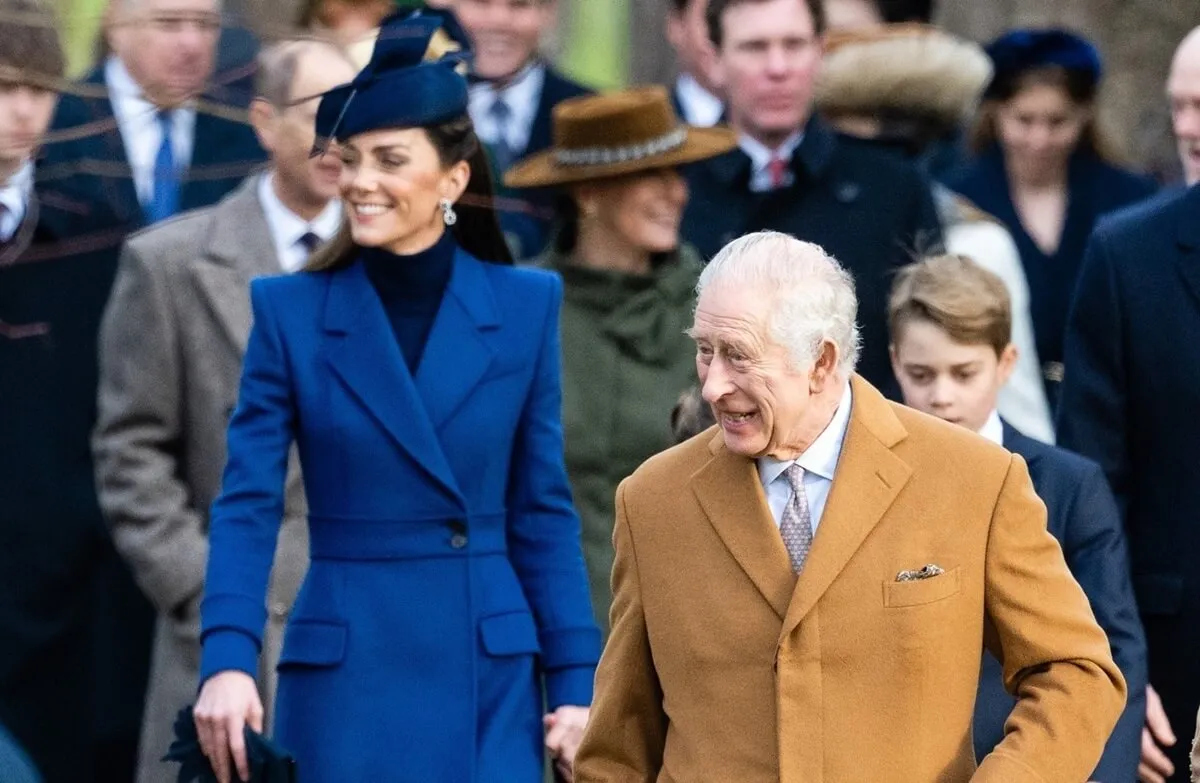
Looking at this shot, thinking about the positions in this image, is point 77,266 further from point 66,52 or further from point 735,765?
point 735,765

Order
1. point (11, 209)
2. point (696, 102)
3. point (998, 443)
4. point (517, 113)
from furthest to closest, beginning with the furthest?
point (696, 102) < point (517, 113) < point (11, 209) < point (998, 443)

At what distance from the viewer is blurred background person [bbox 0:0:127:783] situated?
7496 mm

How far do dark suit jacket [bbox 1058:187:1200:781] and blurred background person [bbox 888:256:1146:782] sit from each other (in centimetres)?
25

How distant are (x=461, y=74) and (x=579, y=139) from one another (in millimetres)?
1673

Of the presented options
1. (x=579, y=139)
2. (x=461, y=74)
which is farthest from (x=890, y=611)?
(x=579, y=139)

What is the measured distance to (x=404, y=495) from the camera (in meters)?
5.68

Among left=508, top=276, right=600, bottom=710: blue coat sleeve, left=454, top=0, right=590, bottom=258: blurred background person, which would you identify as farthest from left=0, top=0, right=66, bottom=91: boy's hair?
left=454, top=0, right=590, bottom=258: blurred background person

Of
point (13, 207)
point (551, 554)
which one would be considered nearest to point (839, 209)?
point (13, 207)

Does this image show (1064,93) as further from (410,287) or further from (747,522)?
(747,522)

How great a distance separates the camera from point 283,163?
7133mm

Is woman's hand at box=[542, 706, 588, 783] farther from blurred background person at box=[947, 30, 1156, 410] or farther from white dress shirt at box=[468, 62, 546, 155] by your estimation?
white dress shirt at box=[468, 62, 546, 155]

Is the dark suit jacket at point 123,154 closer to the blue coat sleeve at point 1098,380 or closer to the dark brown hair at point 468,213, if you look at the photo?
the dark brown hair at point 468,213

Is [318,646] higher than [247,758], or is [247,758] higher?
[318,646]

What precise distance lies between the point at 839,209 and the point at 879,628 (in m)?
3.47
